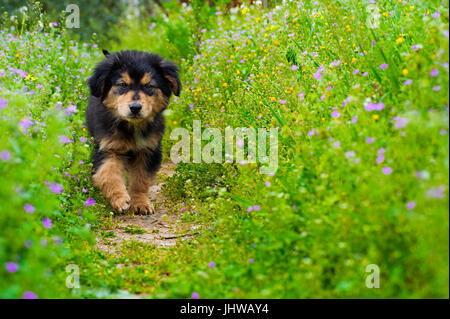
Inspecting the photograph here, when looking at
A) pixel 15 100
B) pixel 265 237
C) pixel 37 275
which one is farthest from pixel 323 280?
pixel 15 100

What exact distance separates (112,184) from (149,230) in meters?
0.66

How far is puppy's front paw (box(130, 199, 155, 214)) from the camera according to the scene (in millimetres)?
4555

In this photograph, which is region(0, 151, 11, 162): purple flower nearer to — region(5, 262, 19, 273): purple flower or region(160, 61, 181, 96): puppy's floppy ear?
region(5, 262, 19, 273): purple flower

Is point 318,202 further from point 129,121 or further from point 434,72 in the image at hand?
point 129,121

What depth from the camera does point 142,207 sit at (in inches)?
180

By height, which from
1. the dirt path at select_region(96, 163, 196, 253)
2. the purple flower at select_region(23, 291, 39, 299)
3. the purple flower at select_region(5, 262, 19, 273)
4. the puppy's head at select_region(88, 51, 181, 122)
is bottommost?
the purple flower at select_region(23, 291, 39, 299)

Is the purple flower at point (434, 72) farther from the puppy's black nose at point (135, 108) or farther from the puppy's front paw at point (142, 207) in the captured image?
the puppy's front paw at point (142, 207)

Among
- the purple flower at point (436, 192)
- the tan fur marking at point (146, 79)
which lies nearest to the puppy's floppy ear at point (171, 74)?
the tan fur marking at point (146, 79)

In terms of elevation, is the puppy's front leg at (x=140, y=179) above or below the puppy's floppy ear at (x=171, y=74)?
below

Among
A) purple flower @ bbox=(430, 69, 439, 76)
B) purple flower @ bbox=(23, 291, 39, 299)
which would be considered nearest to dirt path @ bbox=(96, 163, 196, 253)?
purple flower @ bbox=(23, 291, 39, 299)

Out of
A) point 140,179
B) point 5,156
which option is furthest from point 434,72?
point 140,179

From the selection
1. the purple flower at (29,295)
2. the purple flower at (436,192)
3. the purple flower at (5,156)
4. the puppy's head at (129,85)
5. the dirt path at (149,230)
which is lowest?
the purple flower at (29,295)

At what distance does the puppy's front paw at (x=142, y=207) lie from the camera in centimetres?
455

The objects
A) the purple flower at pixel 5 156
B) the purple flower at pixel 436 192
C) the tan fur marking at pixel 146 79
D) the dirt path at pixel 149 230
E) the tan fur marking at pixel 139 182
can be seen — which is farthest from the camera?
the tan fur marking at pixel 139 182
